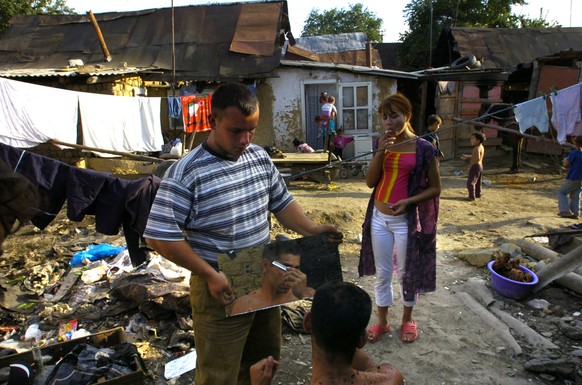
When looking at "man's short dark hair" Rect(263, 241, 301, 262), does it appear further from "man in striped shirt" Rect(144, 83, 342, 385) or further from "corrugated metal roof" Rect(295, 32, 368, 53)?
"corrugated metal roof" Rect(295, 32, 368, 53)

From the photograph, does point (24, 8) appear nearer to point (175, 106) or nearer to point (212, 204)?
point (175, 106)

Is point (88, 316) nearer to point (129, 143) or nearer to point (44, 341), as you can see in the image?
point (44, 341)

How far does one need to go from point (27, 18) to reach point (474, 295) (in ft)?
55.0

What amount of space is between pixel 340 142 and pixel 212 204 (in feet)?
34.3

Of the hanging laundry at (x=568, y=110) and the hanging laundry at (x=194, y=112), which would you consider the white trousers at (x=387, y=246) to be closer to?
the hanging laundry at (x=568, y=110)

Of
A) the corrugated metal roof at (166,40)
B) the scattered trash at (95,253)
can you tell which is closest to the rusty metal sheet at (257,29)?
the corrugated metal roof at (166,40)

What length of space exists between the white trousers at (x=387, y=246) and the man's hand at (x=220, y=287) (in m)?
1.77

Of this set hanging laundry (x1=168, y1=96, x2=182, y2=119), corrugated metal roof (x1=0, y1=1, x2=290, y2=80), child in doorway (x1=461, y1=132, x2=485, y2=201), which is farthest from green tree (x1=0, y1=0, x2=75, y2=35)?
child in doorway (x1=461, y1=132, x2=485, y2=201)

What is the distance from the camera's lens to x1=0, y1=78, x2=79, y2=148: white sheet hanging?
670cm

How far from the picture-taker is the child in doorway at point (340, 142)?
12117mm

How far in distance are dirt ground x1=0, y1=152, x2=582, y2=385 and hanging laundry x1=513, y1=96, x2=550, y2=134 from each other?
189cm

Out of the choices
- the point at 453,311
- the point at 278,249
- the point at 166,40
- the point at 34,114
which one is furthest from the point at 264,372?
the point at 166,40

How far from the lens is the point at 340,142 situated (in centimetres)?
1212

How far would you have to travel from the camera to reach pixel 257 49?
40.4ft
